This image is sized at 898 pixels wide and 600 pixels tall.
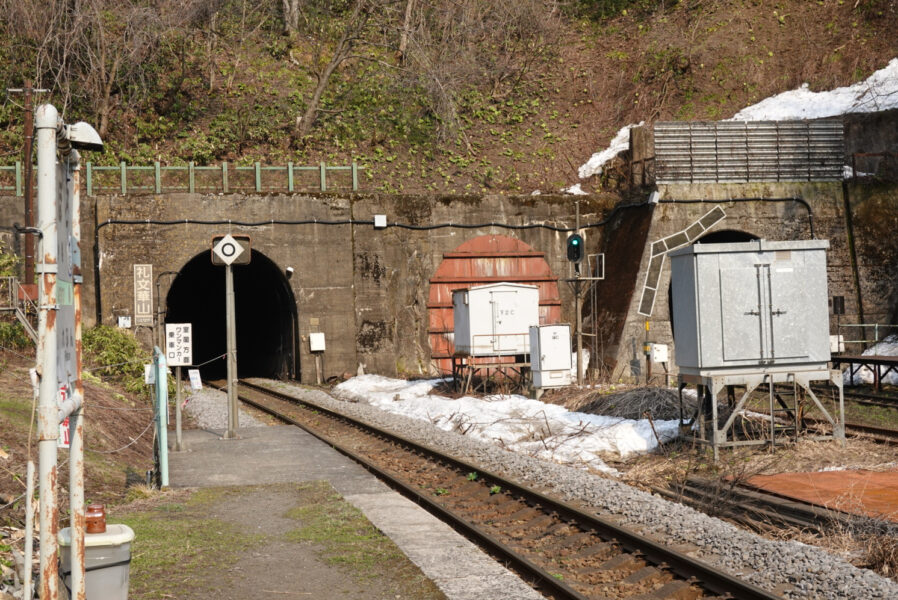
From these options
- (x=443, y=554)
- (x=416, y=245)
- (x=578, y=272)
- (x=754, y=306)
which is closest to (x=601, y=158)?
(x=416, y=245)

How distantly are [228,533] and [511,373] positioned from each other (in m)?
19.4

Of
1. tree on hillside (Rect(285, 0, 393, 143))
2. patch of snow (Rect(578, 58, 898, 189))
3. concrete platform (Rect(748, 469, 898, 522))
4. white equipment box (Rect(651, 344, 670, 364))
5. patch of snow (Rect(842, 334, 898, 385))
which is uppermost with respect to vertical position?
tree on hillside (Rect(285, 0, 393, 143))

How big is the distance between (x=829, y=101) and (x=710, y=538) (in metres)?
32.9

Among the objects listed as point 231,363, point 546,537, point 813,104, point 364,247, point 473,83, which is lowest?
point 546,537

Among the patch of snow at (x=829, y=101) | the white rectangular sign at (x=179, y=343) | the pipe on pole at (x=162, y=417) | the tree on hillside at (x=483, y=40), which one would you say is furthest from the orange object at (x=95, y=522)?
the tree on hillside at (x=483, y=40)

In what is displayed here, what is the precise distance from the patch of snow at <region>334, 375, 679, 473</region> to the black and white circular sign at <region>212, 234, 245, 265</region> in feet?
17.4

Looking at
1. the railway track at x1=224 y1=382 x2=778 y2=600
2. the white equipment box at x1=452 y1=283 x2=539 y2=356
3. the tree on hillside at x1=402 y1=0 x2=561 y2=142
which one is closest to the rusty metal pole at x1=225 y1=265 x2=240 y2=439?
the railway track at x1=224 y1=382 x2=778 y2=600

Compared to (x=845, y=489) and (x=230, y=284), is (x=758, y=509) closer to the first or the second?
(x=845, y=489)

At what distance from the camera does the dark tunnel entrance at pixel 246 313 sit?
106 ft

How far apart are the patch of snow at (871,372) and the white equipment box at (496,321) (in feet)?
26.6

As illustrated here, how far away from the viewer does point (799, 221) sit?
29219 mm

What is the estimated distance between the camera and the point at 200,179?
29516 millimetres

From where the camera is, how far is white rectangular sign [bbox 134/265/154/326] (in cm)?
2848

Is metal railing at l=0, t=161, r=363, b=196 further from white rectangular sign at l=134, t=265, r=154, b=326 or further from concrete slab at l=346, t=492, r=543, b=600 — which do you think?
concrete slab at l=346, t=492, r=543, b=600
